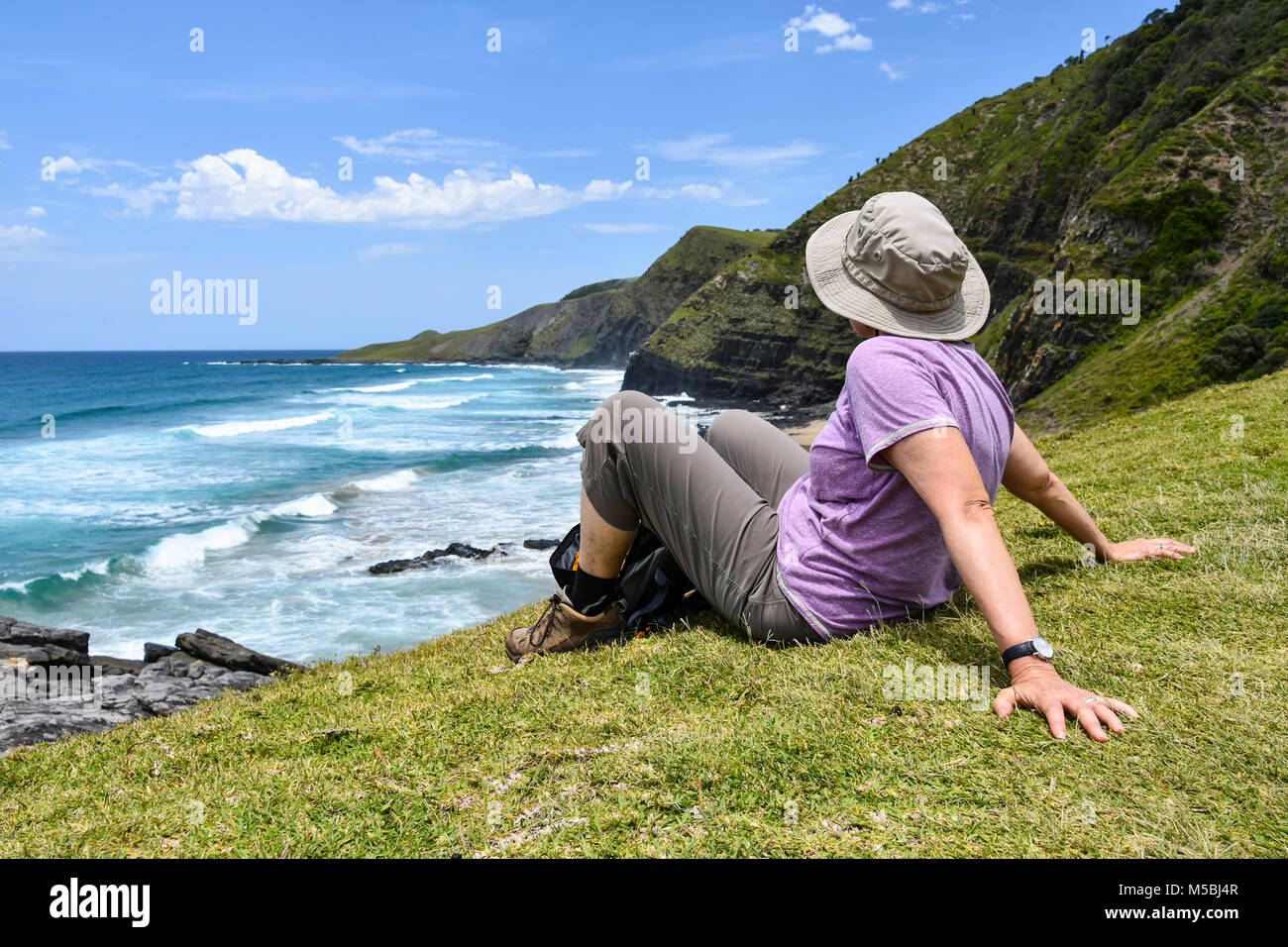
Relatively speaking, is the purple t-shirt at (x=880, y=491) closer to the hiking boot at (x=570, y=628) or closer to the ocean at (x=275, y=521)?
the hiking boot at (x=570, y=628)

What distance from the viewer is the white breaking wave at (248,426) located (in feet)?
169

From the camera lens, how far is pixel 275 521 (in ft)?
83.7

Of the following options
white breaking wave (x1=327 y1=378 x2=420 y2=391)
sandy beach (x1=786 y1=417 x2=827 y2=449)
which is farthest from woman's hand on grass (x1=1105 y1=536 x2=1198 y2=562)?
white breaking wave (x1=327 y1=378 x2=420 y2=391)

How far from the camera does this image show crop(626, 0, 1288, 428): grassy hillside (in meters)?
21.6

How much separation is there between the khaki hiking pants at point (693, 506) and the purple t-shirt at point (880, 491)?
0.38ft

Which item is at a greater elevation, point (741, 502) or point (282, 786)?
point (741, 502)

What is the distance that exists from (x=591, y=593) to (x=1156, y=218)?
3029 centimetres

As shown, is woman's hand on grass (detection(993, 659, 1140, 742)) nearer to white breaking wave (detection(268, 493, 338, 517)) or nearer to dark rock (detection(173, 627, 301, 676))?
dark rock (detection(173, 627, 301, 676))

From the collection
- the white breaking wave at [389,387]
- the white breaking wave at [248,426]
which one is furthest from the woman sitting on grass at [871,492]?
the white breaking wave at [389,387]
